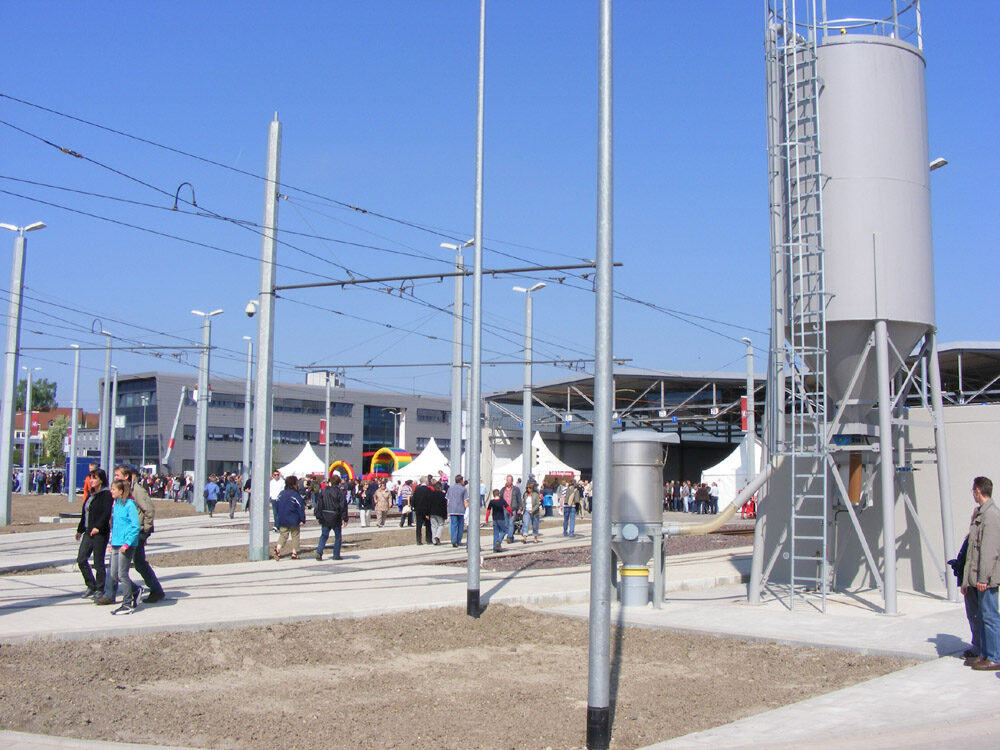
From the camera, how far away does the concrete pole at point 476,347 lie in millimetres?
12469

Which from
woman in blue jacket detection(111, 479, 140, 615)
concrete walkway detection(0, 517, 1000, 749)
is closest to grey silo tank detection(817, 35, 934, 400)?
concrete walkway detection(0, 517, 1000, 749)

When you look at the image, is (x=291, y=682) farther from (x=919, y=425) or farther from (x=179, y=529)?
(x=179, y=529)

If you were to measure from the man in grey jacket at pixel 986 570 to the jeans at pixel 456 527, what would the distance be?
15093 mm

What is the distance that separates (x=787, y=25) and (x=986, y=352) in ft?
71.5

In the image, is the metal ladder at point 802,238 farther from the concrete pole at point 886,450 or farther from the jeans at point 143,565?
the jeans at point 143,565

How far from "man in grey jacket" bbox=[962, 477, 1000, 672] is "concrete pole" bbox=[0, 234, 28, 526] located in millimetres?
27259

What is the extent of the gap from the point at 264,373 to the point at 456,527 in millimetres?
6781

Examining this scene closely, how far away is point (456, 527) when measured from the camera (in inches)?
933

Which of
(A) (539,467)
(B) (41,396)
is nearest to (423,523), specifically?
(A) (539,467)

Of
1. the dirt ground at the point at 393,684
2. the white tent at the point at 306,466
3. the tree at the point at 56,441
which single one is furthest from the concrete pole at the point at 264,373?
the tree at the point at 56,441

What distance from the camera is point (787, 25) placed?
599 inches

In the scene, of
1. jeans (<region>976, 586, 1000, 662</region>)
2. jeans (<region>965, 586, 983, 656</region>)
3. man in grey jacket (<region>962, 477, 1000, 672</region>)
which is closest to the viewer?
man in grey jacket (<region>962, 477, 1000, 672</region>)

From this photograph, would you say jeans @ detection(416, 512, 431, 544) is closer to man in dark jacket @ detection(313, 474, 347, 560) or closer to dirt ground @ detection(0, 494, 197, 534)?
man in dark jacket @ detection(313, 474, 347, 560)

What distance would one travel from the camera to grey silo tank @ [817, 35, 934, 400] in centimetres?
1427
